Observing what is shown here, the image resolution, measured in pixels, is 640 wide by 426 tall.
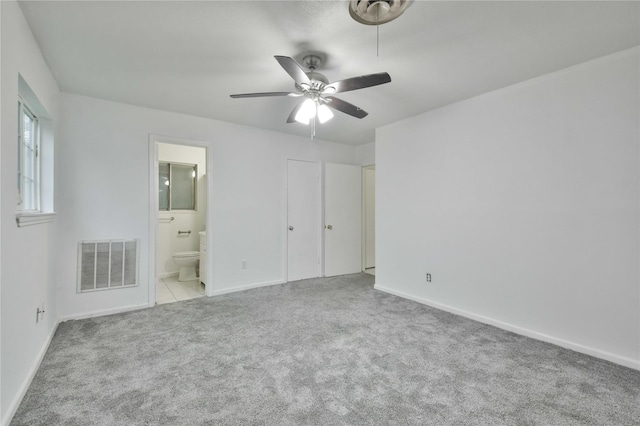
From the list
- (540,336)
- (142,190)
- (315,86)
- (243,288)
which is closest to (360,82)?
(315,86)

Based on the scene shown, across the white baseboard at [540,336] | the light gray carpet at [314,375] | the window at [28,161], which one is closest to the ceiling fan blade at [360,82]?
the light gray carpet at [314,375]

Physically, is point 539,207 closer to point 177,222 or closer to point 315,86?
point 315,86

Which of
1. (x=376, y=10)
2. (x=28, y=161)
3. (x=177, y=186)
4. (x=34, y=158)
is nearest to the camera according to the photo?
(x=376, y=10)

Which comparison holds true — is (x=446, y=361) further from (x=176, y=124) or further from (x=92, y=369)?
(x=176, y=124)

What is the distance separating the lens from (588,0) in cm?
168

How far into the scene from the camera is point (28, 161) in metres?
2.50

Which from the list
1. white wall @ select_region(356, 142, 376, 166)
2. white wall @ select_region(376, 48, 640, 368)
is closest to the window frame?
white wall @ select_region(376, 48, 640, 368)

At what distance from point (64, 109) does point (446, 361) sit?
433 cm

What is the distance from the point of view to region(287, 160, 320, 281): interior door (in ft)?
15.1

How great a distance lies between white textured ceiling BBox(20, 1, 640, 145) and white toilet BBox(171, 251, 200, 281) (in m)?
2.51

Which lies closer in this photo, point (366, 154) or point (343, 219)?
point (343, 219)

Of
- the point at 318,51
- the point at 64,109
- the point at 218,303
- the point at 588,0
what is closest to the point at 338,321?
the point at 218,303

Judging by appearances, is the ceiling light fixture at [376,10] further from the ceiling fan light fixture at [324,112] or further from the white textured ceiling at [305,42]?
the ceiling fan light fixture at [324,112]

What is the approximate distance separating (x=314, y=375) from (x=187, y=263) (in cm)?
342
